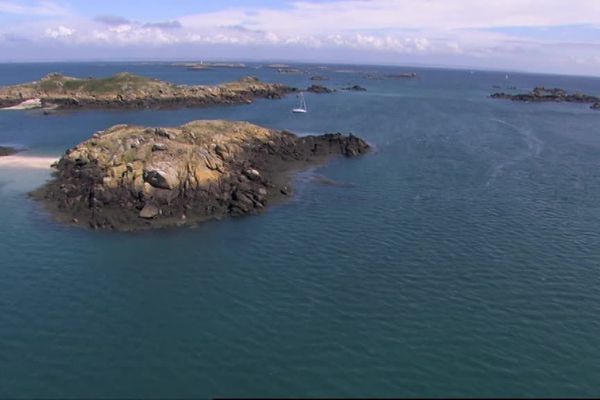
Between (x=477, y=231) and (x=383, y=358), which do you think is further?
(x=477, y=231)

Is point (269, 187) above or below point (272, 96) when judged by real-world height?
below

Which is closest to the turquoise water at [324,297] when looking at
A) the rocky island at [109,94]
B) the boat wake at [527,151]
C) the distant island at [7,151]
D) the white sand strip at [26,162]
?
the white sand strip at [26,162]

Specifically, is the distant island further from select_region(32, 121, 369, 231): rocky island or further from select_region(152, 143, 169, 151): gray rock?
select_region(152, 143, 169, 151): gray rock

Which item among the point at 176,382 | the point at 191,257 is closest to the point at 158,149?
the point at 191,257

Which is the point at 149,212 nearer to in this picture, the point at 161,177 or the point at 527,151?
the point at 161,177

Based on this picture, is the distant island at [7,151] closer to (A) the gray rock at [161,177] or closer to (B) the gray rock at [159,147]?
(B) the gray rock at [159,147]

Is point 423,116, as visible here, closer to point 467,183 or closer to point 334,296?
point 467,183

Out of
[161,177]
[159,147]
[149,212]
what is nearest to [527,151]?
[159,147]
